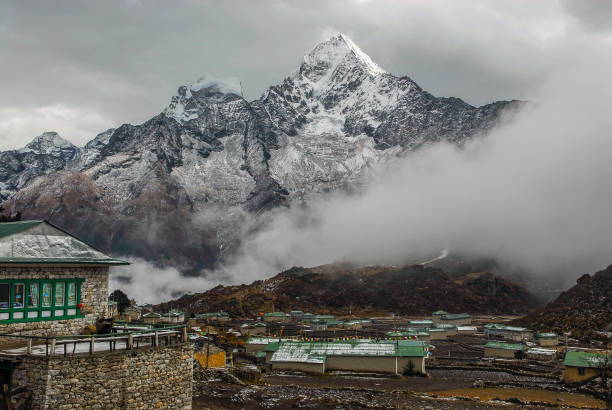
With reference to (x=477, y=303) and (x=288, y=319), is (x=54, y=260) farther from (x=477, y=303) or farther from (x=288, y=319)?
(x=477, y=303)

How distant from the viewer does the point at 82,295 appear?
84.2ft

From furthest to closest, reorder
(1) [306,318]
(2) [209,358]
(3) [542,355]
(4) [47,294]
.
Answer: (1) [306,318]
(3) [542,355]
(2) [209,358]
(4) [47,294]

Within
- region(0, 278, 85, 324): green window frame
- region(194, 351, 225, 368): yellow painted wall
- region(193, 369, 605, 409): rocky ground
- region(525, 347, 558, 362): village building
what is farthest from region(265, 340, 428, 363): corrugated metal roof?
region(0, 278, 85, 324): green window frame

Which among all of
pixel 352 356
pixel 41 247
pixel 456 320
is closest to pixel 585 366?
pixel 352 356

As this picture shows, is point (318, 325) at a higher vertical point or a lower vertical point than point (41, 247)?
lower

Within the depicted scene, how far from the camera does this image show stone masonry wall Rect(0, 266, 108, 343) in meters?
22.8

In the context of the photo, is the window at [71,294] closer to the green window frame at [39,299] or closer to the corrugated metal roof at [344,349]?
the green window frame at [39,299]

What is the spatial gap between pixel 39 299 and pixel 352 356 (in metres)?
51.6

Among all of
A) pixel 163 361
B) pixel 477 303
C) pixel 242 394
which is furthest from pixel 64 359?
pixel 477 303

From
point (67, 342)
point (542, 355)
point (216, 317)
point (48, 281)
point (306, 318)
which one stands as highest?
point (48, 281)

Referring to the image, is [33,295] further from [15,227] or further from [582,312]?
[582,312]

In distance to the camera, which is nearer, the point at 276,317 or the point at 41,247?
the point at 41,247

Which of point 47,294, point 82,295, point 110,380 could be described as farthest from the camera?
point 82,295

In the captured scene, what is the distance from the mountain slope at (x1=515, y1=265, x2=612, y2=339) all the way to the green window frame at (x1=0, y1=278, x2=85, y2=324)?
103 metres
